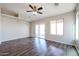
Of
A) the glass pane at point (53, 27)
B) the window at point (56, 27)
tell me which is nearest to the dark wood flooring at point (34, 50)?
the window at point (56, 27)

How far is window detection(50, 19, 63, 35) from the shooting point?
5972mm

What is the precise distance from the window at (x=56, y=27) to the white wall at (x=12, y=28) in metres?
2.87

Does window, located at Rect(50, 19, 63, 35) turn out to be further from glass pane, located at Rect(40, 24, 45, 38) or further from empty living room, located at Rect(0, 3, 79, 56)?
glass pane, located at Rect(40, 24, 45, 38)

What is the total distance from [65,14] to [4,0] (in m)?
4.90

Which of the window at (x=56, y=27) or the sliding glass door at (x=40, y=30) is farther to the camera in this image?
the sliding glass door at (x=40, y=30)

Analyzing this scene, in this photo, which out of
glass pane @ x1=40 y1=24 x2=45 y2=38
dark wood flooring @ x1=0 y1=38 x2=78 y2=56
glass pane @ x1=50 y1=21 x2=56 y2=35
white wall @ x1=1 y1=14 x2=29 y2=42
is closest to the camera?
dark wood flooring @ x1=0 y1=38 x2=78 y2=56

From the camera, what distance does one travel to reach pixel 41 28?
8.30 m

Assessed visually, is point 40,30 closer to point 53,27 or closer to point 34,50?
point 53,27

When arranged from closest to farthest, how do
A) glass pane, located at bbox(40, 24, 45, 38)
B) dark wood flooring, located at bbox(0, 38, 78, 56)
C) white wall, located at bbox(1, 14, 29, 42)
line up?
dark wood flooring, located at bbox(0, 38, 78, 56) → white wall, located at bbox(1, 14, 29, 42) → glass pane, located at bbox(40, 24, 45, 38)

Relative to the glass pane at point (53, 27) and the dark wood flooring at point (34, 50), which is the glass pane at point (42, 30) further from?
the dark wood flooring at point (34, 50)

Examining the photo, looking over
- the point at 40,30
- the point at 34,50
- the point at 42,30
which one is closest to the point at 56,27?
the point at 42,30

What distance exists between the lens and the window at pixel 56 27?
597 cm

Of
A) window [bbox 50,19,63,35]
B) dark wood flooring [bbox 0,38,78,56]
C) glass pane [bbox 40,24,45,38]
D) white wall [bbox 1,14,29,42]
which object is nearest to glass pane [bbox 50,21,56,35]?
window [bbox 50,19,63,35]

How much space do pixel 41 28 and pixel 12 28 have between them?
265cm
